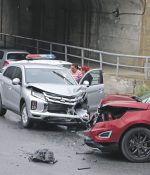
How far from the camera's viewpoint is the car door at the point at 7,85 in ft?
51.3

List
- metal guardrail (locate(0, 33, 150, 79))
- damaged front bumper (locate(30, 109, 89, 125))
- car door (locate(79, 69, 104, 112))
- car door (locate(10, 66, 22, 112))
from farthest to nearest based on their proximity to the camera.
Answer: metal guardrail (locate(0, 33, 150, 79)) < car door (locate(79, 69, 104, 112)) < car door (locate(10, 66, 22, 112)) < damaged front bumper (locate(30, 109, 89, 125))

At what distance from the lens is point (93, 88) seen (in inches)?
623

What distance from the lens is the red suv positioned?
10031 millimetres

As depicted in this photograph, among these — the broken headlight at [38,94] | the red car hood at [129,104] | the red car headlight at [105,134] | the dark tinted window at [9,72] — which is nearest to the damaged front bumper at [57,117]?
the broken headlight at [38,94]

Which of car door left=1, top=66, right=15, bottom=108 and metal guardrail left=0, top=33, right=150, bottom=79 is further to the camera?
metal guardrail left=0, top=33, right=150, bottom=79

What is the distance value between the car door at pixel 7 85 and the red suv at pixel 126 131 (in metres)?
5.72

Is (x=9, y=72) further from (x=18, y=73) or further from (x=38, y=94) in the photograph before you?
(x=38, y=94)

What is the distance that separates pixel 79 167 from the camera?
9.45 metres

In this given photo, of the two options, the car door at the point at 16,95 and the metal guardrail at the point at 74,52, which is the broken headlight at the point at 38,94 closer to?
the car door at the point at 16,95

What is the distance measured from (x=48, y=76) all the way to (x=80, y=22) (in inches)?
714

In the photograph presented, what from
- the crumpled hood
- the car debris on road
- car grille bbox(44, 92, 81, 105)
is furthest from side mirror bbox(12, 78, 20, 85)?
the car debris on road

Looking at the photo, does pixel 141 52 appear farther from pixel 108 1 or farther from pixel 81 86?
pixel 81 86

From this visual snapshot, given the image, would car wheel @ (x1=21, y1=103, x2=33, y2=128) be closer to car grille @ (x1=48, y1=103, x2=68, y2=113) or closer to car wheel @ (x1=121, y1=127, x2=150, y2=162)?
car grille @ (x1=48, y1=103, x2=68, y2=113)

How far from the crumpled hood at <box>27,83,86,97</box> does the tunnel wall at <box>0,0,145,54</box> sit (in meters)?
12.2
